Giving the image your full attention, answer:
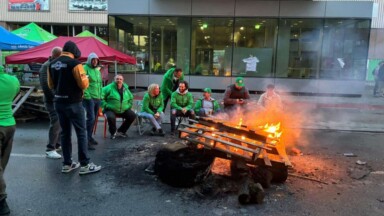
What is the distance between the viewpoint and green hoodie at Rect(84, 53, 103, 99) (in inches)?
238

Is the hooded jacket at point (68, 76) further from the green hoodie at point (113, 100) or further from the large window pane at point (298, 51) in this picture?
the large window pane at point (298, 51)

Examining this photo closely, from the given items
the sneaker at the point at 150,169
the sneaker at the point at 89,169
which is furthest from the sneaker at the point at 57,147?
the sneaker at the point at 150,169

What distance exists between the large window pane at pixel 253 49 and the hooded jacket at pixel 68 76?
1122cm

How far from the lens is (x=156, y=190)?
4.20 m

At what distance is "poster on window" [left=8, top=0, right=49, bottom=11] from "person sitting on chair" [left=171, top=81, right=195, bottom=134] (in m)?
20.7

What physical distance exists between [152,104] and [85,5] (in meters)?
19.7

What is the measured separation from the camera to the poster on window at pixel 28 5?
24.2 metres

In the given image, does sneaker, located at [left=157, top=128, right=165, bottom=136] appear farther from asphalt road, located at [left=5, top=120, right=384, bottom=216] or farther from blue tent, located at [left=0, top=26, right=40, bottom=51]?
blue tent, located at [left=0, top=26, right=40, bottom=51]

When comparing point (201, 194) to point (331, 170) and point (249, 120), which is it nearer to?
point (331, 170)

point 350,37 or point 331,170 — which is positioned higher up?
point 350,37

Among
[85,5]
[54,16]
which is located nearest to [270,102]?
[85,5]

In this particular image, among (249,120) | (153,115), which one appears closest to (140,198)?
(153,115)

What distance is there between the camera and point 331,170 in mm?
5102

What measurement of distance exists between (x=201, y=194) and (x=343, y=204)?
1679mm
